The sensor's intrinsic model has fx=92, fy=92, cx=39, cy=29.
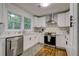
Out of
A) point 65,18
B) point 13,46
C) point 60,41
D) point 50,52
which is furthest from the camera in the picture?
point 60,41

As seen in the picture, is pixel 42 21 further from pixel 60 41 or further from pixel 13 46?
pixel 60 41

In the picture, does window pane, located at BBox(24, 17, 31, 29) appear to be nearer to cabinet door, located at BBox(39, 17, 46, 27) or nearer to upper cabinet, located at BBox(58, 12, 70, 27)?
cabinet door, located at BBox(39, 17, 46, 27)

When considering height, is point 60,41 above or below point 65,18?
below

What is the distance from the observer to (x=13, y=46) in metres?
1.72

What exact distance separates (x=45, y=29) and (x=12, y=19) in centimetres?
73

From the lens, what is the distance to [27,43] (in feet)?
6.57

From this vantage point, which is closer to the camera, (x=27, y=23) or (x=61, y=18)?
(x=27, y=23)

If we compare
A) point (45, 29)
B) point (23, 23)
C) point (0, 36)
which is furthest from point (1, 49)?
point (45, 29)

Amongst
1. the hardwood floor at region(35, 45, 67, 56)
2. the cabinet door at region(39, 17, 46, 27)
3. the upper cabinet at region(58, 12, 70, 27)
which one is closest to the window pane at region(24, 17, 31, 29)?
the cabinet door at region(39, 17, 46, 27)

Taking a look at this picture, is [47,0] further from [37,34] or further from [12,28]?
[37,34]

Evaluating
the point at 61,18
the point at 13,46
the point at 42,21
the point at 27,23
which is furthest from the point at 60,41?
the point at 13,46

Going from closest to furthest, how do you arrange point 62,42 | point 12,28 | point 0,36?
point 0,36 < point 12,28 < point 62,42

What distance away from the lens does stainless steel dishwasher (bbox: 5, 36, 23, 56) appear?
4.92 ft

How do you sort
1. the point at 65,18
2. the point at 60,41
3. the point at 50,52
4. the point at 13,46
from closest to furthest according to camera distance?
1. the point at 50,52
2. the point at 13,46
3. the point at 65,18
4. the point at 60,41
